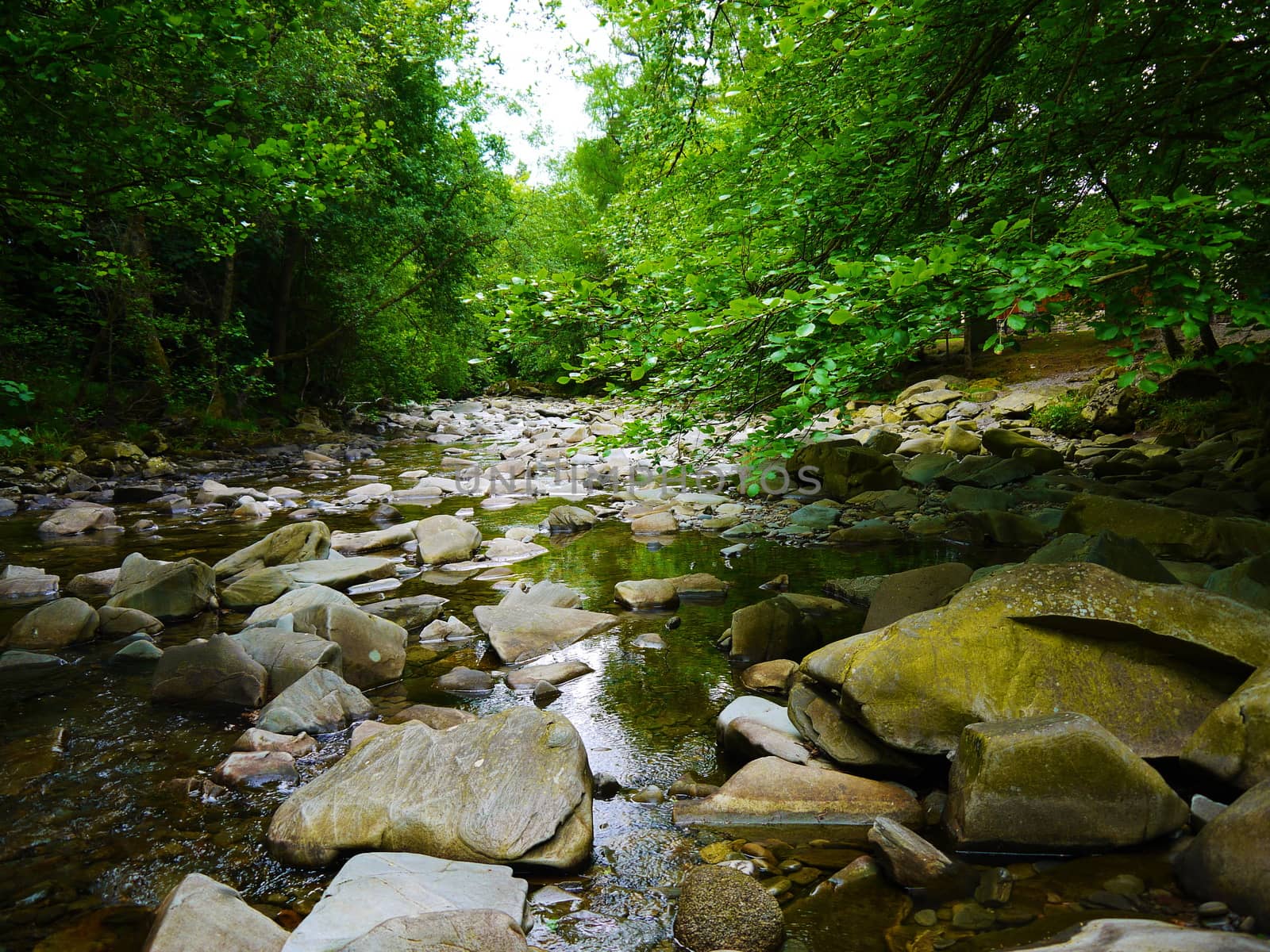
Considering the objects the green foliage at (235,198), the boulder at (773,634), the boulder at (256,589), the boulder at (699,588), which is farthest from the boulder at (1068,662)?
Answer: the boulder at (256,589)

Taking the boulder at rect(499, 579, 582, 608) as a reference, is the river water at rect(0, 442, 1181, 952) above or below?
below

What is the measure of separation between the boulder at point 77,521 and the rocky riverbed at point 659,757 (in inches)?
120

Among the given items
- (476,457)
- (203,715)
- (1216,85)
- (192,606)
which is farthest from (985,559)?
(476,457)

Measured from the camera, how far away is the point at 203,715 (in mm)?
4410

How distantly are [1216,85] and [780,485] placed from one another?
8237mm

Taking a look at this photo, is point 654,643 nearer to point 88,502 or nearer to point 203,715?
point 203,715

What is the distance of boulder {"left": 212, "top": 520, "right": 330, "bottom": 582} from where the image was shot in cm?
739

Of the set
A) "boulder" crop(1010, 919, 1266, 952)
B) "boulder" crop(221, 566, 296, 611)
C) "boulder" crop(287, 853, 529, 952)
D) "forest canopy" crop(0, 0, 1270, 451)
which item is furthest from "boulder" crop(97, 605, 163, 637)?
"boulder" crop(1010, 919, 1266, 952)

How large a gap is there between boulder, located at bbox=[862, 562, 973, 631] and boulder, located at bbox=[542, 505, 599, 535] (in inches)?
228

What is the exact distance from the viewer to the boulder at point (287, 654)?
15.5 feet

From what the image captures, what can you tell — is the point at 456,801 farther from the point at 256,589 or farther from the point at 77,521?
the point at 77,521

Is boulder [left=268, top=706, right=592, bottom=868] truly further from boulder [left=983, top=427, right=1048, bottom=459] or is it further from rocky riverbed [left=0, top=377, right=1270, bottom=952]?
boulder [left=983, top=427, right=1048, bottom=459]

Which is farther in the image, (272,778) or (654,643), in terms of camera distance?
(654,643)

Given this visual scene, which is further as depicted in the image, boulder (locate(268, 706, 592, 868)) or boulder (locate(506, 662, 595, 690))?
boulder (locate(506, 662, 595, 690))
